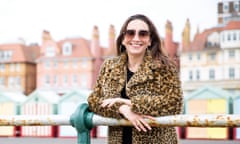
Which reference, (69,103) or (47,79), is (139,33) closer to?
A: (69,103)

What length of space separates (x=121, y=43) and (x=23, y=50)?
8889 millimetres

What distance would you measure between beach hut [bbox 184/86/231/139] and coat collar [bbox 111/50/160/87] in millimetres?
6113

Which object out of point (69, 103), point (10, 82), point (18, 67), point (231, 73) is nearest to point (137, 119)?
point (231, 73)

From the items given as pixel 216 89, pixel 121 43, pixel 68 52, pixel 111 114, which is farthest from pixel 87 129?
pixel 68 52

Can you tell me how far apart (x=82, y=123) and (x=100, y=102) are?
0.20 feet

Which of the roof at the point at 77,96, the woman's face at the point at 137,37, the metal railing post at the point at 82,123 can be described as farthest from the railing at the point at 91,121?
the roof at the point at 77,96

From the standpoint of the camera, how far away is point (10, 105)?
321 inches

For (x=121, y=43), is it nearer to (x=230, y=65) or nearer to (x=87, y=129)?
(x=87, y=129)

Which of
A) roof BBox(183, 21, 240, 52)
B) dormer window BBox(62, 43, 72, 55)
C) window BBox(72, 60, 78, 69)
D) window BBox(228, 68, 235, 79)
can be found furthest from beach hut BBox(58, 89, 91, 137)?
window BBox(228, 68, 235, 79)

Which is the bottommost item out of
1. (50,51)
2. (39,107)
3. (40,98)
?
(39,107)

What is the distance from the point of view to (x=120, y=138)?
2.92 feet

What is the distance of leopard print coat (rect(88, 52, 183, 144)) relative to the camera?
856 millimetres

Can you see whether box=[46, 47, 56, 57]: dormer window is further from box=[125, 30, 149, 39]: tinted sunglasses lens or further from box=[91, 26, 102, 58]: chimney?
box=[125, 30, 149, 39]: tinted sunglasses lens

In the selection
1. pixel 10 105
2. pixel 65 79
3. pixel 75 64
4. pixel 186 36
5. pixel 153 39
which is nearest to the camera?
pixel 153 39
